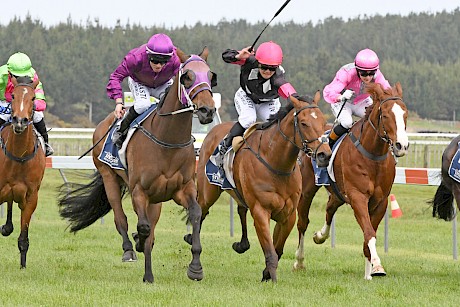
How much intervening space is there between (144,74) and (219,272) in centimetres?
204

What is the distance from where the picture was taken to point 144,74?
30.8 ft

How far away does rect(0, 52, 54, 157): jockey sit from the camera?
9.24 meters

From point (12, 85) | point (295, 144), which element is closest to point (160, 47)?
point (295, 144)

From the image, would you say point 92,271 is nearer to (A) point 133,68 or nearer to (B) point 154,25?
(A) point 133,68

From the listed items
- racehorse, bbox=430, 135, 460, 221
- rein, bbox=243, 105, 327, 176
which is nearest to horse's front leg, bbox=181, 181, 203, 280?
rein, bbox=243, 105, 327, 176

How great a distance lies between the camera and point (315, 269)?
9938mm

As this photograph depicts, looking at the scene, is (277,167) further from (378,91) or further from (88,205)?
(88,205)

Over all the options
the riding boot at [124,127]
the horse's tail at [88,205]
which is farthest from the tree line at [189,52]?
the riding boot at [124,127]

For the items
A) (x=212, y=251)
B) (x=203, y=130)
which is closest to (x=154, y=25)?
(x=203, y=130)

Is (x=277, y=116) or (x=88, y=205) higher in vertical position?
(x=277, y=116)

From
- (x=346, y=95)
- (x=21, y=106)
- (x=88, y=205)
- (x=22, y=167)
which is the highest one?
(x=346, y=95)

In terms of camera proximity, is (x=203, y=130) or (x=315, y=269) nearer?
(x=315, y=269)

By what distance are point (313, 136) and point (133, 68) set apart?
91.5 inches

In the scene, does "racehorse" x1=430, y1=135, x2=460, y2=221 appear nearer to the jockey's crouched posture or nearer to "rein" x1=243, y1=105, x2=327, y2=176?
the jockey's crouched posture
